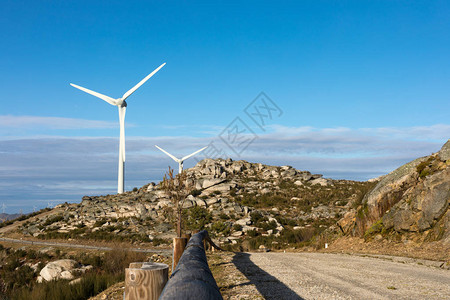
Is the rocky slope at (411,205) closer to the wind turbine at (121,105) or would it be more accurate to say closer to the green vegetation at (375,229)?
the green vegetation at (375,229)

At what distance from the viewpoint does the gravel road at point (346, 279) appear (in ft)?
28.3

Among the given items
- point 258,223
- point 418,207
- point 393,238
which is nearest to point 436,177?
point 418,207

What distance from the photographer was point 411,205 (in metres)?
18.7

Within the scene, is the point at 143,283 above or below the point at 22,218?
below

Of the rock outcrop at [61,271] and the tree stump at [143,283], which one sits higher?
the tree stump at [143,283]

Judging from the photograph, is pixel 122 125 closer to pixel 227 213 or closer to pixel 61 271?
pixel 227 213

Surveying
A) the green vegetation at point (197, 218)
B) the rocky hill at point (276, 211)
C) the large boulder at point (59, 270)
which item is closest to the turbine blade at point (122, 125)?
the rocky hill at point (276, 211)

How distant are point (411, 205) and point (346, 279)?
33.1ft

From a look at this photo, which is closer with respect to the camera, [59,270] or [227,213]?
[59,270]

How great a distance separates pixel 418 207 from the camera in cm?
1828

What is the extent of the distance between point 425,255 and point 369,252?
305 centimetres

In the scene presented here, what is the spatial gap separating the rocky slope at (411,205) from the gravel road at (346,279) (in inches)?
157

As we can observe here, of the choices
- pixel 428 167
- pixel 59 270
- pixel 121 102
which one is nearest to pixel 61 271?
pixel 59 270

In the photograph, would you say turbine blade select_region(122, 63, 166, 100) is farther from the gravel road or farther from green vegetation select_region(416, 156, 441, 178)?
the gravel road
